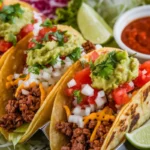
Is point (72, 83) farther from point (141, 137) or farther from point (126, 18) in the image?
point (126, 18)

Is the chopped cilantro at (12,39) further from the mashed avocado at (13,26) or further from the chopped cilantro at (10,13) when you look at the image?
the chopped cilantro at (10,13)

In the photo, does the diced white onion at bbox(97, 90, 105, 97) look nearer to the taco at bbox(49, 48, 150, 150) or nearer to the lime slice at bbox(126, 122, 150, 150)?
the taco at bbox(49, 48, 150, 150)

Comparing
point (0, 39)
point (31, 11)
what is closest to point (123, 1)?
point (31, 11)

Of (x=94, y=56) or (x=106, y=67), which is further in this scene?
(x=94, y=56)

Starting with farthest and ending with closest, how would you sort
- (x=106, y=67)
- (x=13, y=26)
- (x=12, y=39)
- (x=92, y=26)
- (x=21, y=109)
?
(x=92, y=26) < (x=13, y=26) < (x=12, y=39) < (x=21, y=109) < (x=106, y=67)

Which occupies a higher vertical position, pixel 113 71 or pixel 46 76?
pixel 113 71

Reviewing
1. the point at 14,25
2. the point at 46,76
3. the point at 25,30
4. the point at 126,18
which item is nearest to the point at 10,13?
the point at 14,25

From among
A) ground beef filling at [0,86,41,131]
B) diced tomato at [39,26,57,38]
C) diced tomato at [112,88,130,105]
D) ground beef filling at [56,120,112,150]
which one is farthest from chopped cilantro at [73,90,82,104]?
diced tomato at [39,26,57,38]
